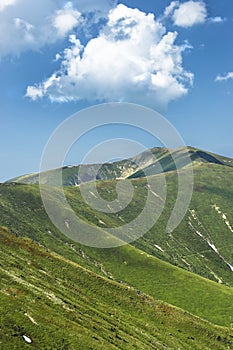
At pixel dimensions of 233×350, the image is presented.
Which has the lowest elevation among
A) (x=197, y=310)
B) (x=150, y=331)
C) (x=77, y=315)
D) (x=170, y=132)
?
(x=197, y=310)

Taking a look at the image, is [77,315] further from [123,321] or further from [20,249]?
[20,249]

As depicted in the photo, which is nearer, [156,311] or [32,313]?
[32,313]

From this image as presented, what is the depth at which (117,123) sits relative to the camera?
115625mm

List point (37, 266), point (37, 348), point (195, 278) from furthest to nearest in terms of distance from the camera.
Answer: point (195, 278)
point (37, 266)
point (37, 348)

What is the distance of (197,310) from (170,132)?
103099 mm

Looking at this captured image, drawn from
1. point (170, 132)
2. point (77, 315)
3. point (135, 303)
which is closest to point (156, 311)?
point (135, 303)

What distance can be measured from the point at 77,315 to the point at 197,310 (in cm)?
12185

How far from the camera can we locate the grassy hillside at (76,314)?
47469 millimetres

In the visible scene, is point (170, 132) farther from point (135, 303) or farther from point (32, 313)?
point (32, 313)

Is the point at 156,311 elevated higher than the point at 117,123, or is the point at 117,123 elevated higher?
the point at 117,123

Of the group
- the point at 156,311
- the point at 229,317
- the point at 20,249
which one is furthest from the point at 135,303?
the point at 229,317

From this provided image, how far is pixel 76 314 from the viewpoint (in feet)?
205

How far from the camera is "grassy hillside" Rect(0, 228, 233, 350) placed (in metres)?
47.5

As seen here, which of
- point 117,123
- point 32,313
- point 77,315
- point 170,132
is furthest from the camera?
point 117,123
